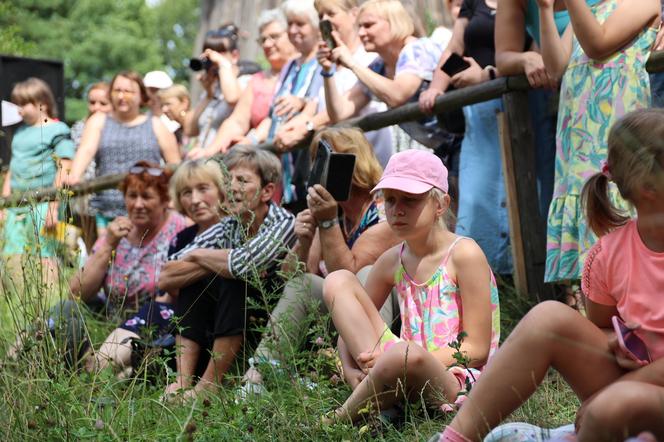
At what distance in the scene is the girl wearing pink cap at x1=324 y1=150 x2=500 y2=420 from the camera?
3.95 m

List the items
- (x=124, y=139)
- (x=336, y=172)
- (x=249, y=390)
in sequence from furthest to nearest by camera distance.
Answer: (x=124, y=139), (x=336, y=172), (x=249, y=390)

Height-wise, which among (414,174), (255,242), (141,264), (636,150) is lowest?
(141,264)

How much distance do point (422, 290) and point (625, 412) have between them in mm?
1497

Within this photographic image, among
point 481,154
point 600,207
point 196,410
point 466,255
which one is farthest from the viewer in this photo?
point 481,154

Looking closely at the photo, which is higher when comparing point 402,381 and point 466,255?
point 466,255

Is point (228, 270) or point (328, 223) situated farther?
point (228, 270)

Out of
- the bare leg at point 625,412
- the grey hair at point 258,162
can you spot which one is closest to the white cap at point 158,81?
the grey hair at point 258,162

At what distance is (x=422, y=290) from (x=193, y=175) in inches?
86.1

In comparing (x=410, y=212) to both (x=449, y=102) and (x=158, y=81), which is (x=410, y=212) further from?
(x=158, y=81)

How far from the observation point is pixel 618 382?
2.78 m

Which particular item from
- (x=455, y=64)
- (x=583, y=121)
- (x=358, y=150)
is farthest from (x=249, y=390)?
(x=455, y=64)

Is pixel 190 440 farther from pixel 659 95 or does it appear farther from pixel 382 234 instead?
pixel 659 95

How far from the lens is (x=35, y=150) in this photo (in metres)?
9.38

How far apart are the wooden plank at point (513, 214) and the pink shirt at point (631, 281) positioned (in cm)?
197
